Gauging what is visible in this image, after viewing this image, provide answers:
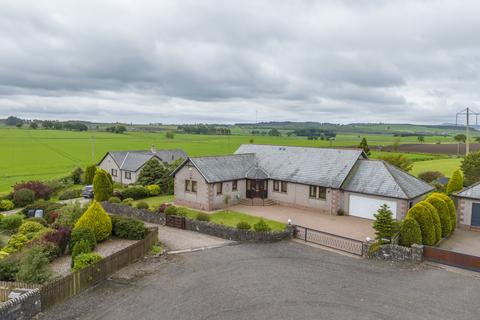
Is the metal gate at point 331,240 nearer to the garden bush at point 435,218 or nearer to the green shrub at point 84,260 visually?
the garden bush at point 435,218

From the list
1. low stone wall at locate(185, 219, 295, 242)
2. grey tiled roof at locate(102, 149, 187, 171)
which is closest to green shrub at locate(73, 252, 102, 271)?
low stone wall at locate(185, 219, 295, 242)

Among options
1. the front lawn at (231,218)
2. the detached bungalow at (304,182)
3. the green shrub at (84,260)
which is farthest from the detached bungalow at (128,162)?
the green shrub at (84,260)

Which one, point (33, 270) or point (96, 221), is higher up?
point (96, 221)

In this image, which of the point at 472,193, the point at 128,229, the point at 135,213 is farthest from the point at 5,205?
the point at 472,193

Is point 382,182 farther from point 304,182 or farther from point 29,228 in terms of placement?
point 29,228

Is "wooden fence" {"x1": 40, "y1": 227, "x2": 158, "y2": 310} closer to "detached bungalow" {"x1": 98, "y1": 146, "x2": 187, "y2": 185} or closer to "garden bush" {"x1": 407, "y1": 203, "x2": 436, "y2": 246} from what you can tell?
"garden bush" {"x1": 407, "y1": 203, "x2": 436, "y2": 246}

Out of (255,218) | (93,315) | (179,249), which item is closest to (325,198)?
(255,218)

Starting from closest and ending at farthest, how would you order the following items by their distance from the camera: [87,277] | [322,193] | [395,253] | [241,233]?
[87,277]
[395,253]
[241,233]
[322,193]
